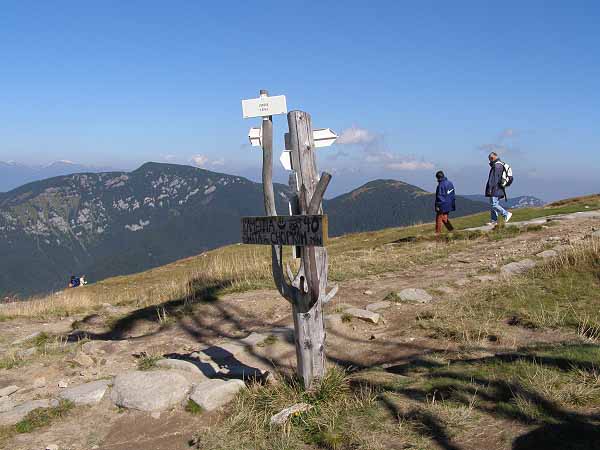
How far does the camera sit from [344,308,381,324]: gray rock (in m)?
9.29

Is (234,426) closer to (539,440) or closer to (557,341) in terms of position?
(539,440)

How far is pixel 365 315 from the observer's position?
9391 mm

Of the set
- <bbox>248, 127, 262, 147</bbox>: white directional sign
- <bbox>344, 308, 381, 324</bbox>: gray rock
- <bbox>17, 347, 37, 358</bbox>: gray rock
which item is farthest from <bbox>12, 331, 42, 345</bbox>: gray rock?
<bbox>248, 127, 262, 147</bbox>: white directional sign

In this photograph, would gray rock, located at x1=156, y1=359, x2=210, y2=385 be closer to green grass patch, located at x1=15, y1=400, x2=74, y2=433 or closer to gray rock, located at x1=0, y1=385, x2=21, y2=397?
green grass patch, located at x1=15, y1=400, x2=74, y2=433

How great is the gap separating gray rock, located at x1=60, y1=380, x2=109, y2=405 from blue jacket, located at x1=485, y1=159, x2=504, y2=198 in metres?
15.0

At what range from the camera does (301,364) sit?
6.12 meters

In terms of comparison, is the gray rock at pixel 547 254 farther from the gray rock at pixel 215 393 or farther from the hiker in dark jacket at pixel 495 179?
the gray rock at pixel 215 393

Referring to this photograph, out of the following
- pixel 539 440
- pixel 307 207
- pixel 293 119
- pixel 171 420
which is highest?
pixel 293 119

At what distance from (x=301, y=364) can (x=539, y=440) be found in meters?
2.75

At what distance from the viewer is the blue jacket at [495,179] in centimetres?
1800

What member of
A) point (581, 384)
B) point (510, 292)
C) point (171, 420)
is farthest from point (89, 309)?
point (581, 384)

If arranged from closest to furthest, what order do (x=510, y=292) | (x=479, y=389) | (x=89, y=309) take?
(x=479, y=389) → (x=510, y=292) → (x=89, y=309)

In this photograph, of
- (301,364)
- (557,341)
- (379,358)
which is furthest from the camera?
(379,358)

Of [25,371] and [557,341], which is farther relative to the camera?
[25,371]
